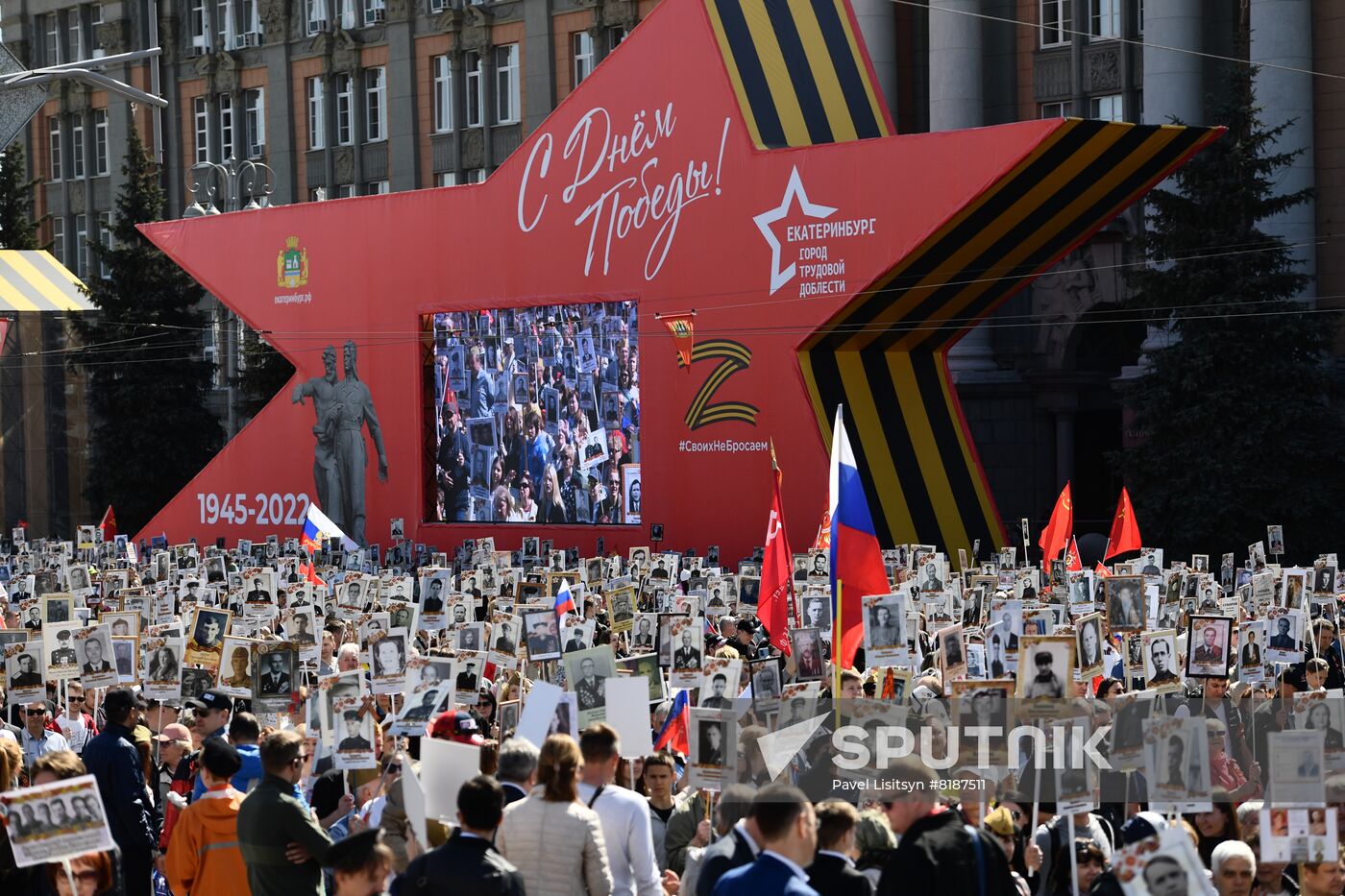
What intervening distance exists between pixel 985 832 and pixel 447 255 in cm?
2747

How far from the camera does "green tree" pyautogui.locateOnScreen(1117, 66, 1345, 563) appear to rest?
1156 inches

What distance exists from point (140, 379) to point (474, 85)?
10828 mm

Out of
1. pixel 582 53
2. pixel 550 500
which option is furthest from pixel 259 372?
pixel 550 500

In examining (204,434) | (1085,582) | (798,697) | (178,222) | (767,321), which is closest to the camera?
(798,697)

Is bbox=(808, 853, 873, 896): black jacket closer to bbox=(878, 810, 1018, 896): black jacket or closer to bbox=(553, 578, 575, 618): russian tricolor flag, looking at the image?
bbox=(878, 810, 1018, 896): black jacket

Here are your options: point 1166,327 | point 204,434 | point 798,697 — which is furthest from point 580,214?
point 798,697

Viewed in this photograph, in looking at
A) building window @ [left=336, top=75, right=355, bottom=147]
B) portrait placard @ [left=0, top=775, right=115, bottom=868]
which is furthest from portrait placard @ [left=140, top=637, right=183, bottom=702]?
building window @ [left=336, top=75, right=355, bottom=147]

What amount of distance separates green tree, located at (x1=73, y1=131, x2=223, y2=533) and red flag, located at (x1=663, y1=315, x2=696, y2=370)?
19535mm

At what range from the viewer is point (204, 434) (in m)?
46.8

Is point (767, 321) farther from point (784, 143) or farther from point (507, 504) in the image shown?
point (507, 504)

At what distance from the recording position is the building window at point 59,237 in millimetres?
59406

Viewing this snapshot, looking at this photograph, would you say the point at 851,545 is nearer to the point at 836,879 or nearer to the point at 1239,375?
the point at 836,879

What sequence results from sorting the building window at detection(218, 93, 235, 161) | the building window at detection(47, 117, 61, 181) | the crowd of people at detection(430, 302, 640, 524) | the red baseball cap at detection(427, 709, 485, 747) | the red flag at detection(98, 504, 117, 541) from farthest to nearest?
the building window at detection(47, 117, 61, 181)
the building window at detection(218, 93, 235, 161)
the red flag at detection(98, 504, 117, 541)
the crowd of people at detection(430, 302, 640, 524)
the red baseball cap at detection(427, 709, 485, 747)

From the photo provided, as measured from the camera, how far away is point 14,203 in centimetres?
5581
